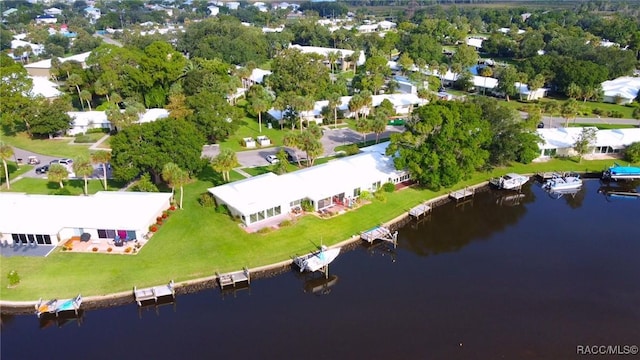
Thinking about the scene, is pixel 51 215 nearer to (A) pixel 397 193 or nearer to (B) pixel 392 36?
(A) pixel 397 193

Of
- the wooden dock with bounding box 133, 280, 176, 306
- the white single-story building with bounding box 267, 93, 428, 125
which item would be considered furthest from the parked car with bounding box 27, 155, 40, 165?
the white single-story building with bounding box 267, 93, 428, 125

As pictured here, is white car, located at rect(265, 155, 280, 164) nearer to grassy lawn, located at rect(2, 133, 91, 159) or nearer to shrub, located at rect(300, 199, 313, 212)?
shrub, located at rect(300, 199, 313, 212)

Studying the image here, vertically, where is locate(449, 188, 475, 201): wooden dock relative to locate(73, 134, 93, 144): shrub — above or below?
below

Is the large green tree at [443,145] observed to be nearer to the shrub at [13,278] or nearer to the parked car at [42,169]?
the shrub at [13,278]

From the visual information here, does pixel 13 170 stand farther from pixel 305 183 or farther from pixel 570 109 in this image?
pixel 570 109

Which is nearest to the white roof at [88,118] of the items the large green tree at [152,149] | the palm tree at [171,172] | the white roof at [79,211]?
the large green tree at [152,149]

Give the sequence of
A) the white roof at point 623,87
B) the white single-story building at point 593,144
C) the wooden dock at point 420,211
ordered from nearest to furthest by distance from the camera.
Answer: the wooden dock at point 420,211 < the white single-story building at point 593,144 < the white roof at point 623,87

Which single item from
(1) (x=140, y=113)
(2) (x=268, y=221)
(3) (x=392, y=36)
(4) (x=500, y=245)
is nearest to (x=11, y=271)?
(2) (x=268, y=221)

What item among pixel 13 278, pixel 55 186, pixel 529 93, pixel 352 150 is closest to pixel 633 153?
pixel 529 93
